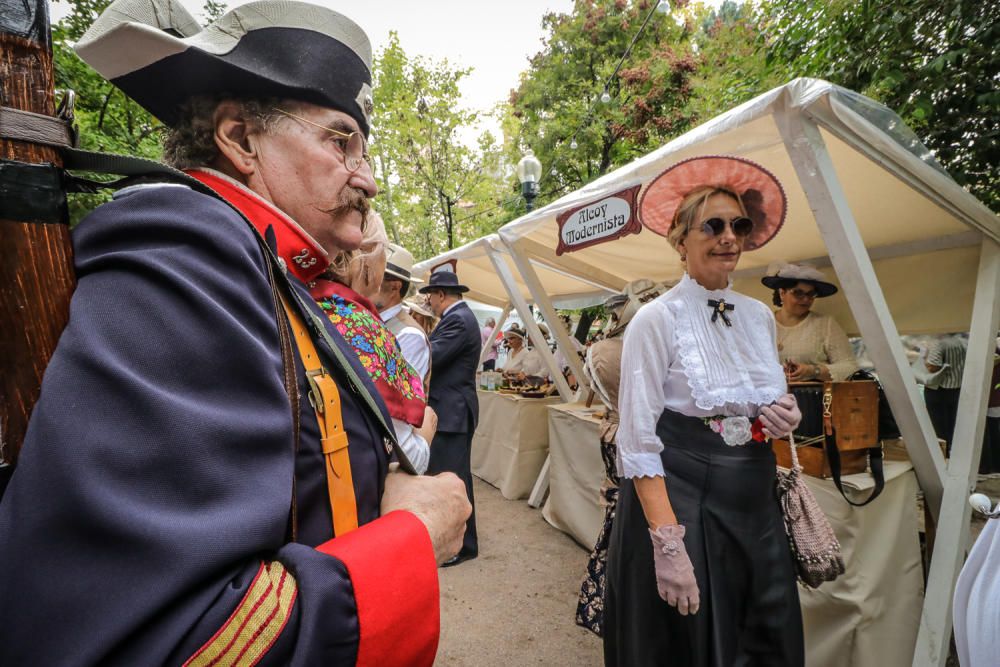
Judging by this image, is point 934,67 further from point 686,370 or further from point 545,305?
point 545,305

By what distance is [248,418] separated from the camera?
23.7 inches

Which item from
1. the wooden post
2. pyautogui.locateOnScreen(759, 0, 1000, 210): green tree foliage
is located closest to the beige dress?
pyautogui.locateOnScreen(759, 0, 1000, 210): green tree foliage

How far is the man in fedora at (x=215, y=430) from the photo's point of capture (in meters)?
0.48

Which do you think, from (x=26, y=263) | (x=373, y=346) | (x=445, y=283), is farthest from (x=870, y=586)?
(x=445, y=283)

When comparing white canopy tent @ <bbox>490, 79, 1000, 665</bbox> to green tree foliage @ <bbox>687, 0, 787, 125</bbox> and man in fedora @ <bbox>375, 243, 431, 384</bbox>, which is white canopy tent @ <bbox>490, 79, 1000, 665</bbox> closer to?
man in fedora @ <bbox>375, 243, 431, 384</bbox>

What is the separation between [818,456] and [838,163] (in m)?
1.62

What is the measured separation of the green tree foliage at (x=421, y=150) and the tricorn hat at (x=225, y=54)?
9679 mm

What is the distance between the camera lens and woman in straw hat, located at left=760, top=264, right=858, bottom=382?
3250mm

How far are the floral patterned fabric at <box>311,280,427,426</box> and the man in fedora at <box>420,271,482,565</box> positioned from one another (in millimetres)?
2867

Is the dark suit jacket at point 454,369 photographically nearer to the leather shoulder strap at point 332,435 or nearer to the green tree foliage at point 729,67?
the leather shoulder strap at point 332,435

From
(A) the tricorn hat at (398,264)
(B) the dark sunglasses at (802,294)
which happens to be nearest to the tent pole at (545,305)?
(A) the tricorn hat at (398,264)

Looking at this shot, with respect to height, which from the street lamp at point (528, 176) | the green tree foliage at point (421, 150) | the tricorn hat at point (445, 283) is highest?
the green tree foliage at point (421, 150)

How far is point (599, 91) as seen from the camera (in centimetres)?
1173

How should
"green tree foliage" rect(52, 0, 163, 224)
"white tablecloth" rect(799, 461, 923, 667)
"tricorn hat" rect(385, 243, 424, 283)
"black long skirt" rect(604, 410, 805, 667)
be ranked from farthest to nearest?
"tricorn hat" rect(385, 243, 424, 283) < "green tree foliage" rect(52, 0, 163, 224) < "white tablecloth" rect(799, 461, 923, 667) < "black long skirt" rect(604, 410, 805, 667)
